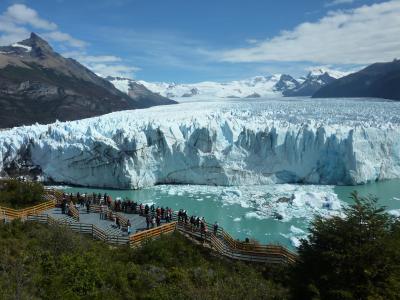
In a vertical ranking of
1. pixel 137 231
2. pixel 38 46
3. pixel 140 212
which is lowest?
pixel 137 231

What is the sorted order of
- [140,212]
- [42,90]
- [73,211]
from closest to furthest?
1. [73,211]
2. [140,212]
3. [42,90]

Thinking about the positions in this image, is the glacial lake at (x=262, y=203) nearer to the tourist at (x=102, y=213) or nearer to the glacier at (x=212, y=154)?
the glacier at (x=212, y=154)

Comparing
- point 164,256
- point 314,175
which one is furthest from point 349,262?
point 314,175

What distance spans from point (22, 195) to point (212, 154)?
10.9 meters

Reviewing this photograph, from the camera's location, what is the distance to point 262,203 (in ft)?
65.6

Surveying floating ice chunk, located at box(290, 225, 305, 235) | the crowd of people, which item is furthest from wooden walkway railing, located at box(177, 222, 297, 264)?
floating ice chunk, located at box(290, 225, 305, 235)

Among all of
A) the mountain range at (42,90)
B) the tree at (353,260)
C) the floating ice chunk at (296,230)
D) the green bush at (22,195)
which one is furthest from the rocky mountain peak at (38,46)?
the tree at (353,260)

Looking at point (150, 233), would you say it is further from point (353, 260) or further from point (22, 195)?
point (353, 260)

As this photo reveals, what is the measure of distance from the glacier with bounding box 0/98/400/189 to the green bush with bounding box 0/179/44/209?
7.77 m

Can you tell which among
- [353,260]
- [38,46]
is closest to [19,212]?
[353,260]

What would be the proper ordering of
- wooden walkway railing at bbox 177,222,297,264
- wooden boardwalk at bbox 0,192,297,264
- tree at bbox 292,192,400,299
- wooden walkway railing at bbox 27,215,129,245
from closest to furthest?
tree at bbox 292,192,400,299, wooden walkway railing at bbox 177,222,297,264, wooden boardwalk at bbox 0,192,297,264, wooden walkway railing at bbox 27,215,129,245

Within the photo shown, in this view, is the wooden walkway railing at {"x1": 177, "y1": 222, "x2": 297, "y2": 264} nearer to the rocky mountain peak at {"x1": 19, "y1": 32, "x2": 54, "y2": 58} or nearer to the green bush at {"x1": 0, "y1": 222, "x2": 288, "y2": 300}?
the green bush at {"x1": 0, "y1": 222, "x2": 288, "y2": 300}

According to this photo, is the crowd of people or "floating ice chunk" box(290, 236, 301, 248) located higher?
the crowd of people

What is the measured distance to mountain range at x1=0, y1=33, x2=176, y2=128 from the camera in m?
75.4
